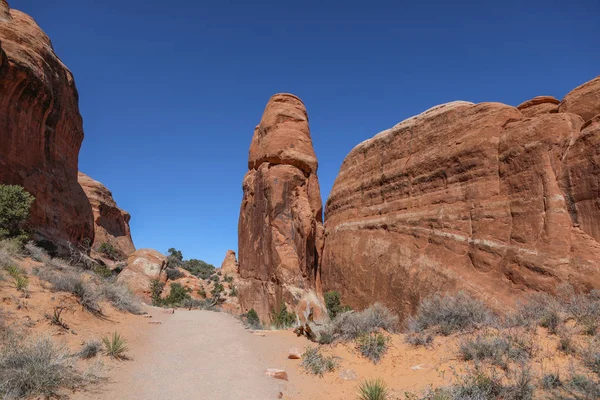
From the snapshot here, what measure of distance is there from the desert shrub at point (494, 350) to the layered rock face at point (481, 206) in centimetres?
456

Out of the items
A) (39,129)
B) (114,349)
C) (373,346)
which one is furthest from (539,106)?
(39,129)

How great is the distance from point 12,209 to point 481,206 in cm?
2251

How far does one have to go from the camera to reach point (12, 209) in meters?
17.4

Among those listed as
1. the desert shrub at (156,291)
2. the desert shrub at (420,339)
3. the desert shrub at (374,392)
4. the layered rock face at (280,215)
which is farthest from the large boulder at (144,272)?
the desert shrub at (374,392)

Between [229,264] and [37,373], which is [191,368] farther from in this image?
[229,264]

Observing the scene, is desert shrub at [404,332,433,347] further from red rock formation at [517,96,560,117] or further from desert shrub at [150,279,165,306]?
desert shrub at [150,279,165,306]

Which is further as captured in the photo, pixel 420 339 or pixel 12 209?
pixel 12 209

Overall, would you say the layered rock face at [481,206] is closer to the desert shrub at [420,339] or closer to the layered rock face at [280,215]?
the layered rock face at [280,215]

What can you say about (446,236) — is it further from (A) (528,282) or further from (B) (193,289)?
(B) (193,289)

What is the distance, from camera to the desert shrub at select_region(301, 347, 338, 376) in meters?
7.98

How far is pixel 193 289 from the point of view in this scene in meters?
34.1

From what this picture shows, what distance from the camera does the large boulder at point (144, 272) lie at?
91.9 ft

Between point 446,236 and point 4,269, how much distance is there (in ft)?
52.4

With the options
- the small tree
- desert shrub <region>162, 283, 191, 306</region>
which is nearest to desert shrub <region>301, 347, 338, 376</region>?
the small tree
